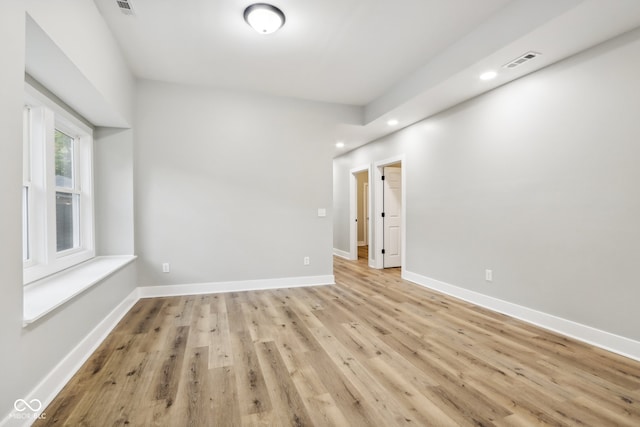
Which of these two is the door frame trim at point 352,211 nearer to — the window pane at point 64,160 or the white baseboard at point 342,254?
the white baseboard at point 342,254

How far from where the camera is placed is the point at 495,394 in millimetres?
1860

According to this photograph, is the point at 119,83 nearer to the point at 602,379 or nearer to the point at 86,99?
the point at 86,99

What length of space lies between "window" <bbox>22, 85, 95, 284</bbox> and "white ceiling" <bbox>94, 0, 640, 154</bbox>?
3.18ft

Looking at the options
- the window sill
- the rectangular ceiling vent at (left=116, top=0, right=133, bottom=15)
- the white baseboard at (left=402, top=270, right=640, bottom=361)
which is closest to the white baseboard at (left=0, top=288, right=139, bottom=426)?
the window sill

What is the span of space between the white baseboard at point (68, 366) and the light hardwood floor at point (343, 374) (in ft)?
0.18

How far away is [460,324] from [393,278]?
2025 millimetres

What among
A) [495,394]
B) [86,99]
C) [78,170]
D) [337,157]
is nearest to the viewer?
[495,394]

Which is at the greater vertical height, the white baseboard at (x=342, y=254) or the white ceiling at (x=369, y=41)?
the white ceiling at (x=369, y=41)

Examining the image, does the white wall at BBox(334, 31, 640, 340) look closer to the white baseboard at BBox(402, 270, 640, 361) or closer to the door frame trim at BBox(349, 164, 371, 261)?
the white baseboard at BBox(402, 270, 640, 361)

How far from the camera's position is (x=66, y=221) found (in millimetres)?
3027

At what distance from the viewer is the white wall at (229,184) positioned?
3951mm

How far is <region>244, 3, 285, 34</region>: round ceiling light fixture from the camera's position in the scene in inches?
96.8

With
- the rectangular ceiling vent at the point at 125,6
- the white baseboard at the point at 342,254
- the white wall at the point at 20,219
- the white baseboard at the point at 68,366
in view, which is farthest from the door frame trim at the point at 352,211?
the white wall at the point at 20,219

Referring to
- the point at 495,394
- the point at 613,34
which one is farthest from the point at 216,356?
the point at 613,34
